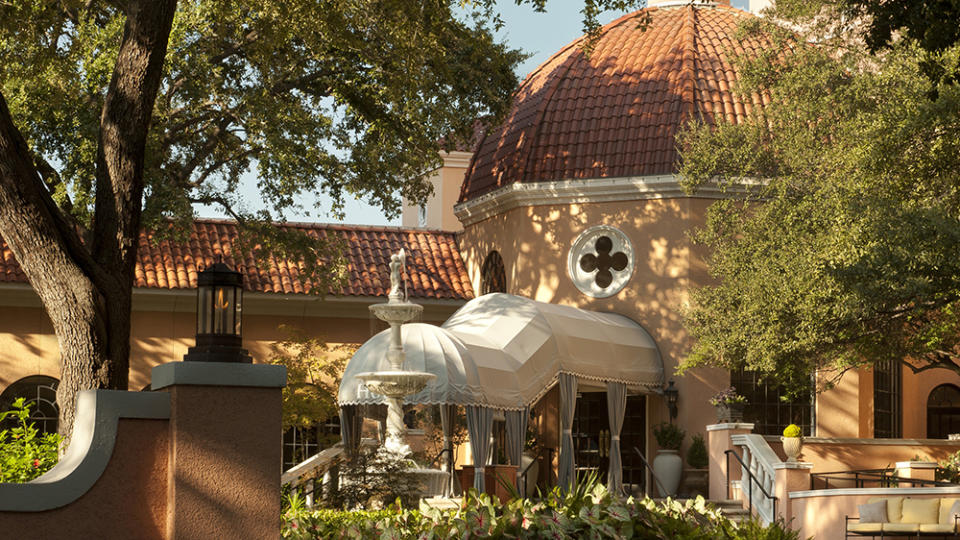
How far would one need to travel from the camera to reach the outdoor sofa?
59.0ft

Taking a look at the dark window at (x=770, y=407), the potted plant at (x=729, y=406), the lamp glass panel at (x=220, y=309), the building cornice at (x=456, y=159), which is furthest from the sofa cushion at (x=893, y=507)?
the building cornice at (x=456, y=159)

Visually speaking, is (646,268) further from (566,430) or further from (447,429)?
(447,429)

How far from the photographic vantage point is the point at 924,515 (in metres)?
18.3

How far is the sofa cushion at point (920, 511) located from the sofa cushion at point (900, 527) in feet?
1.03

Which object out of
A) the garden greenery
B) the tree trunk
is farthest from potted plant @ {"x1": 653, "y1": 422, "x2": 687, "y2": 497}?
the garden greenery

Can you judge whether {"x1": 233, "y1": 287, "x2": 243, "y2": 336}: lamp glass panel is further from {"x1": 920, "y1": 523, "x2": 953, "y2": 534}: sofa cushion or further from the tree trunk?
{"x1": 920, "y1": 523, "x2": 953, "y2": 534}: sofa cushion

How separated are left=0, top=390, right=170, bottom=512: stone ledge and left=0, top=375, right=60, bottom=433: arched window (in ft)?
65.5

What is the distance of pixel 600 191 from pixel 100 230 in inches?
657

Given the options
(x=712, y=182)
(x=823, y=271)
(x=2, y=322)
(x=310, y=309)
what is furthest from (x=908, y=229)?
(x=2, y=322)

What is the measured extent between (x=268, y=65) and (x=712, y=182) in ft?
31.5

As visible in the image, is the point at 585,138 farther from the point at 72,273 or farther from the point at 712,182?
the point at 72,273

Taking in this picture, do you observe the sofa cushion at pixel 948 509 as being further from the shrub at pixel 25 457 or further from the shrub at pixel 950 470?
the shrub at pixel 25 457

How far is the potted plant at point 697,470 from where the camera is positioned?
2439 cm

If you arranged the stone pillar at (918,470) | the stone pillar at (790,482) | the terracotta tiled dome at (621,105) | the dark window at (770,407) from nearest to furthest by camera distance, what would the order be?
the stone pillar at (790,482) → the stone pillar at (918,470) → the dark window at (770,407) → the terracotta tiled dome at (621,105)
